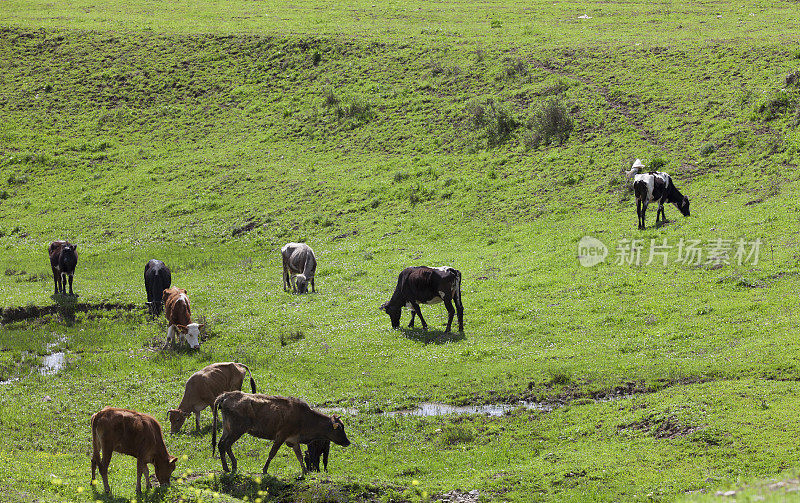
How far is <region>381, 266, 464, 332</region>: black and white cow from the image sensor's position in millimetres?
26891

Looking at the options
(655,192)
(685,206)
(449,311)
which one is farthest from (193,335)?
(685,206)

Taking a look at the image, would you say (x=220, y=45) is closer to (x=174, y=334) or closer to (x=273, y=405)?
(x=174, y=334)

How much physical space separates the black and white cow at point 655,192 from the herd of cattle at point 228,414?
10832 mm

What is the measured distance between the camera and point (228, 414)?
1667cm

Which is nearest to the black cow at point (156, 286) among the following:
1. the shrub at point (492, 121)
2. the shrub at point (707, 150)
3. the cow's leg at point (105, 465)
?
the cow's leg at point (105, 465)

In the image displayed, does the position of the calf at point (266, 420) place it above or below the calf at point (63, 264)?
below

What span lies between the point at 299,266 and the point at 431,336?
983 centimetres

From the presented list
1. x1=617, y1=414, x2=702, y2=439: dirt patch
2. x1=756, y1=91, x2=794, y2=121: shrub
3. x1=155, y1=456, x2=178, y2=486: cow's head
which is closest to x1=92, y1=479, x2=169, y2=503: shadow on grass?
x1=155, y1=456, x2=178, y2=486: cow's head

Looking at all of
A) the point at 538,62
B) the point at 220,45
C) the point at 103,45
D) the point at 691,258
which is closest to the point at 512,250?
the point at 691,258

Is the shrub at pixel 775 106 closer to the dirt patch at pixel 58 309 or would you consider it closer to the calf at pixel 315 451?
the dirt patch at pixel 58 309

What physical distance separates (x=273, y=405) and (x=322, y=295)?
53.3 ft

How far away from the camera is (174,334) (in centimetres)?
2753

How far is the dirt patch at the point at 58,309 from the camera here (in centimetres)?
3225

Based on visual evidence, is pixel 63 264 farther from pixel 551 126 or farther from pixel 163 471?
pixel 551 126
